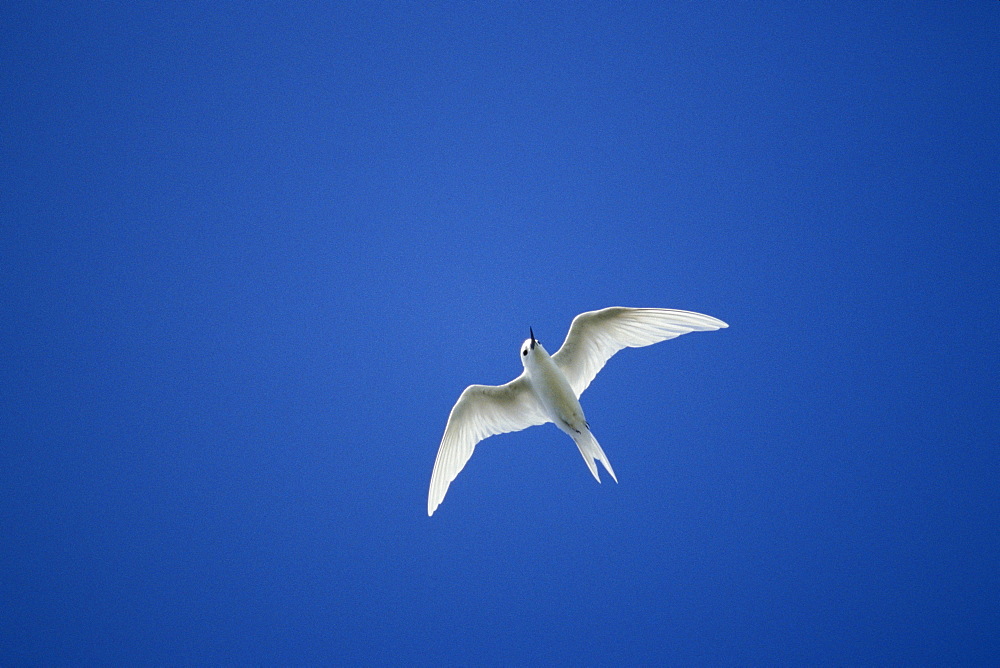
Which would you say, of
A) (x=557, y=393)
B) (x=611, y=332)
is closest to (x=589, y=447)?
(x=557, y=393)

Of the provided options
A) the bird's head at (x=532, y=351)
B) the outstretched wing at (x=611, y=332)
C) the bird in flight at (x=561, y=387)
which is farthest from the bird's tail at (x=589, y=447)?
the bird's head at (x=532, y=351)

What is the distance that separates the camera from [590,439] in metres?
7.57

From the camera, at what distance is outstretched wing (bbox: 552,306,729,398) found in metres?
7.28

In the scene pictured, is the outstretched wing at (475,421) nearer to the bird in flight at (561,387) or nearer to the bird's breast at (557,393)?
the bird in flight at (561,387)

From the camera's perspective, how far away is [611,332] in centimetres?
755

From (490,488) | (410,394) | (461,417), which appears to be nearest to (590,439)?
(461,417)

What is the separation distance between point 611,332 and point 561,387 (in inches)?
32.2

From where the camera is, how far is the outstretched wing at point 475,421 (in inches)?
312

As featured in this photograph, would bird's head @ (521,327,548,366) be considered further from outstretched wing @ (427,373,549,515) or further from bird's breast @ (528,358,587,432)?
outstretched wing @ (427,373,549,515)

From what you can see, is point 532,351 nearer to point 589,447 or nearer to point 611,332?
point 611,332

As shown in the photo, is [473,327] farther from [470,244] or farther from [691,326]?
[691,326]

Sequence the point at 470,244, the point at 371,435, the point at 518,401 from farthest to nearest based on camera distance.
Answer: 1. the point at 470,244
2. the point at 371,435
3. the point at 518,401

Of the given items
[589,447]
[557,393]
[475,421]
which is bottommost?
[589,447]

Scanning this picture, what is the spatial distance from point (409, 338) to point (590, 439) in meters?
60.2
